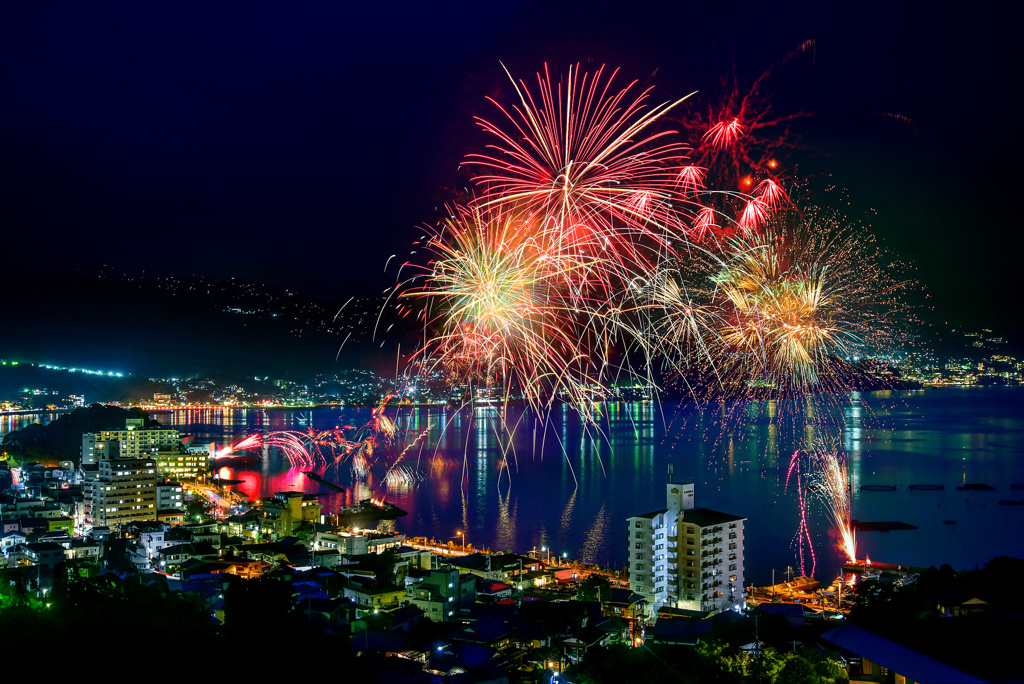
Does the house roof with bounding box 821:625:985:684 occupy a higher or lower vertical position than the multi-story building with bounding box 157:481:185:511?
higher

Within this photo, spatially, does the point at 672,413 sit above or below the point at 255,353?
below

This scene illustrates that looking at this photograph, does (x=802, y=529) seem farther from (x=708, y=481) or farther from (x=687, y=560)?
(x=687, y=560)

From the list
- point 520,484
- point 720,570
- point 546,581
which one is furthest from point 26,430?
point 720,570

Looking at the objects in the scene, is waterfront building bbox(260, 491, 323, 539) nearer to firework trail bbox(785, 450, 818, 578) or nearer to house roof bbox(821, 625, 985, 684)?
firework trail bbox(785, 450, 818, 578)

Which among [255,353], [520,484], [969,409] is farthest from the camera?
[255,353]

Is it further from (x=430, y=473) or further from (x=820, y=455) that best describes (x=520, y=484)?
(x=820, y=455)

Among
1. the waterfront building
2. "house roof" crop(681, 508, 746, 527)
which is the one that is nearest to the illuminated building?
the waterfront building

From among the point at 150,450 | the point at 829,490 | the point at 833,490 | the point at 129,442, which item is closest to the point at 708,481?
the point at 829,490
